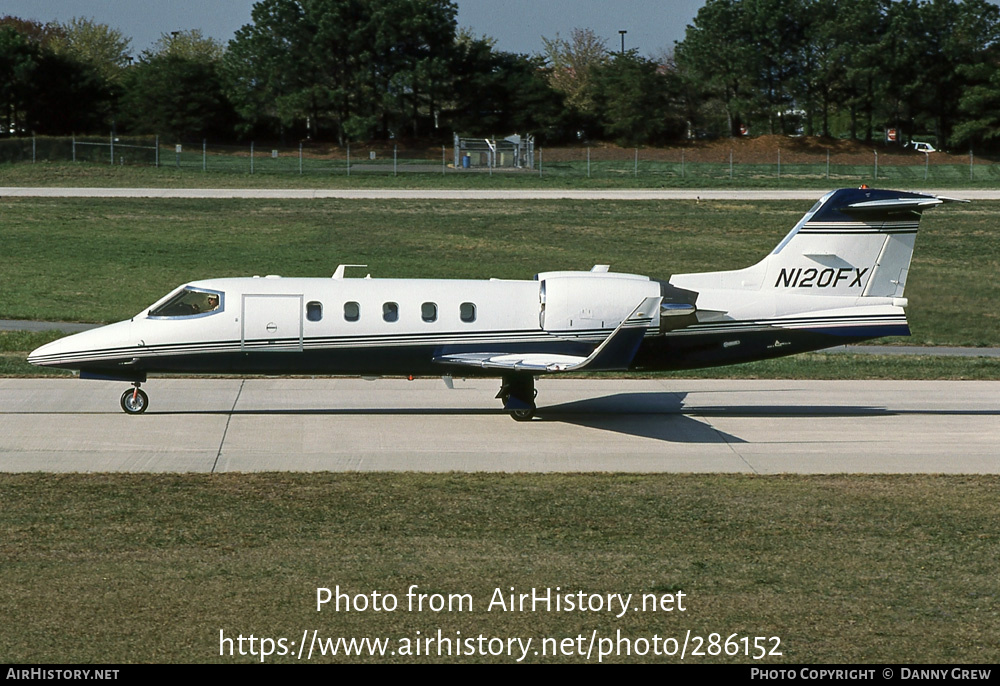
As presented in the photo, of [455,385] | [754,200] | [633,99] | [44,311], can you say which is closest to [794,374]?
[455,385]

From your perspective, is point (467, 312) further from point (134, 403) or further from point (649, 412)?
point (134, 403)

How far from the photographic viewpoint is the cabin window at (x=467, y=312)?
20656 millimetres

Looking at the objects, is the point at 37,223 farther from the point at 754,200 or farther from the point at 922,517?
the point at 922,517

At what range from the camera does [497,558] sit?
12.4 metres

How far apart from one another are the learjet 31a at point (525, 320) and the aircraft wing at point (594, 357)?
36 millimetres

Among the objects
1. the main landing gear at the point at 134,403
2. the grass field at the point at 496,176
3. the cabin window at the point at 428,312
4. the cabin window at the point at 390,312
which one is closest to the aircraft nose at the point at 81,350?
the main landing gear at the point at 134,403

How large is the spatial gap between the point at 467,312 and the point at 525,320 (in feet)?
3.36

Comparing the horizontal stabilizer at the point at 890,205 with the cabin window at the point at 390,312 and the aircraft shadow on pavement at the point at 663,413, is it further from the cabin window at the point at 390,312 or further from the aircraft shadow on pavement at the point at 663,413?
the cabin window at the point at 390,312

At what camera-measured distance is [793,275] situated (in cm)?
2156

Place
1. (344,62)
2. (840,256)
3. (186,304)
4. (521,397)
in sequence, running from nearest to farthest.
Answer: (186,304), (521,397), (840,256), (344,62)

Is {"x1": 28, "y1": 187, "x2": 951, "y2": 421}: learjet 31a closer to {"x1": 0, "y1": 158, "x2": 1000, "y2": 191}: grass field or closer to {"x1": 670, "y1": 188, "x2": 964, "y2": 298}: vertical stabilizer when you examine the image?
{"x1": 670, "y1": 188, "x2": 964, "y2": 298}: vertical stabilizer

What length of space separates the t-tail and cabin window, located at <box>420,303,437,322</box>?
4.37 metres

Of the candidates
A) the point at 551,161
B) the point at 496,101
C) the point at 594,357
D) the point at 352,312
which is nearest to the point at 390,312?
the point at 352,312

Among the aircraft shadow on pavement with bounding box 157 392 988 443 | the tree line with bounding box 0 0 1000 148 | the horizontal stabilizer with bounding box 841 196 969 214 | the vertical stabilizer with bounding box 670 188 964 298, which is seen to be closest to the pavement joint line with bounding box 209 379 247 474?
the aircraft shadow on pavement with bounding box 157 392 988 443
